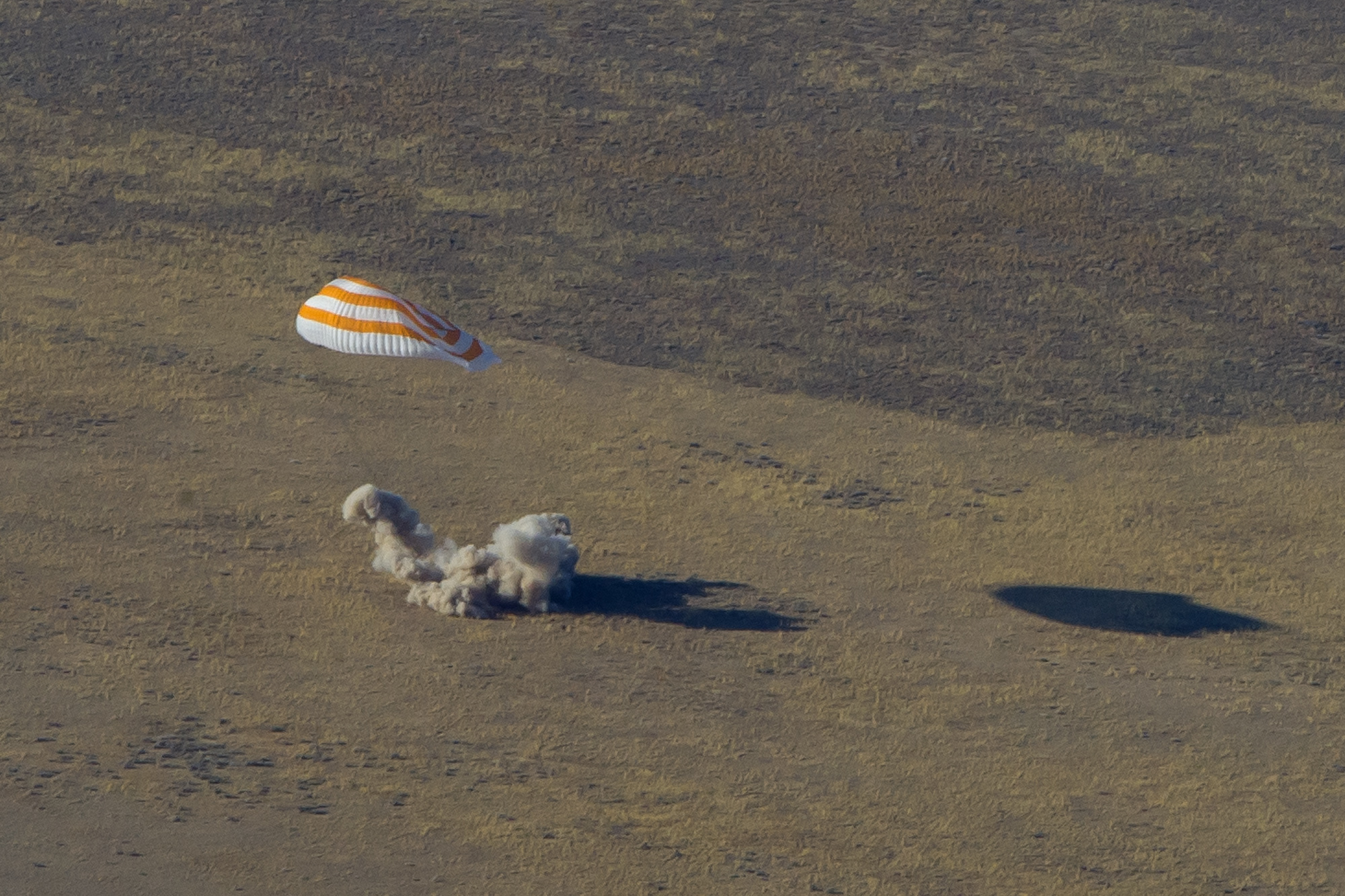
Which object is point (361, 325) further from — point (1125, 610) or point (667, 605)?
point (1125, 610)

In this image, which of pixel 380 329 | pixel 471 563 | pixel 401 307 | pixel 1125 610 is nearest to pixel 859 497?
pixel 1125 610

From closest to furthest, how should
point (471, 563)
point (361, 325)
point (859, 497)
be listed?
point (471, 563) → point (361, 325) → point (859, 497)

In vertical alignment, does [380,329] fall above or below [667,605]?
above

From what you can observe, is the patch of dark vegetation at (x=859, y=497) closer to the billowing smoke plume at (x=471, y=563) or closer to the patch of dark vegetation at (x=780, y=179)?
the patch of dark vegetation at (x=780, y=179)

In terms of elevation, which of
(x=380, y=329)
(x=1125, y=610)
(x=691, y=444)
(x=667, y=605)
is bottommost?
(x=667, y=605)

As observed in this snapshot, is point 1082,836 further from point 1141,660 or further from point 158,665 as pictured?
point 158,665

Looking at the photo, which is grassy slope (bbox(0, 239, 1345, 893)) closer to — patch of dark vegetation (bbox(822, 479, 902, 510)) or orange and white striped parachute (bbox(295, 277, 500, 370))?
patch of dark vegetation (bbox(822, 479, 902, 510))
